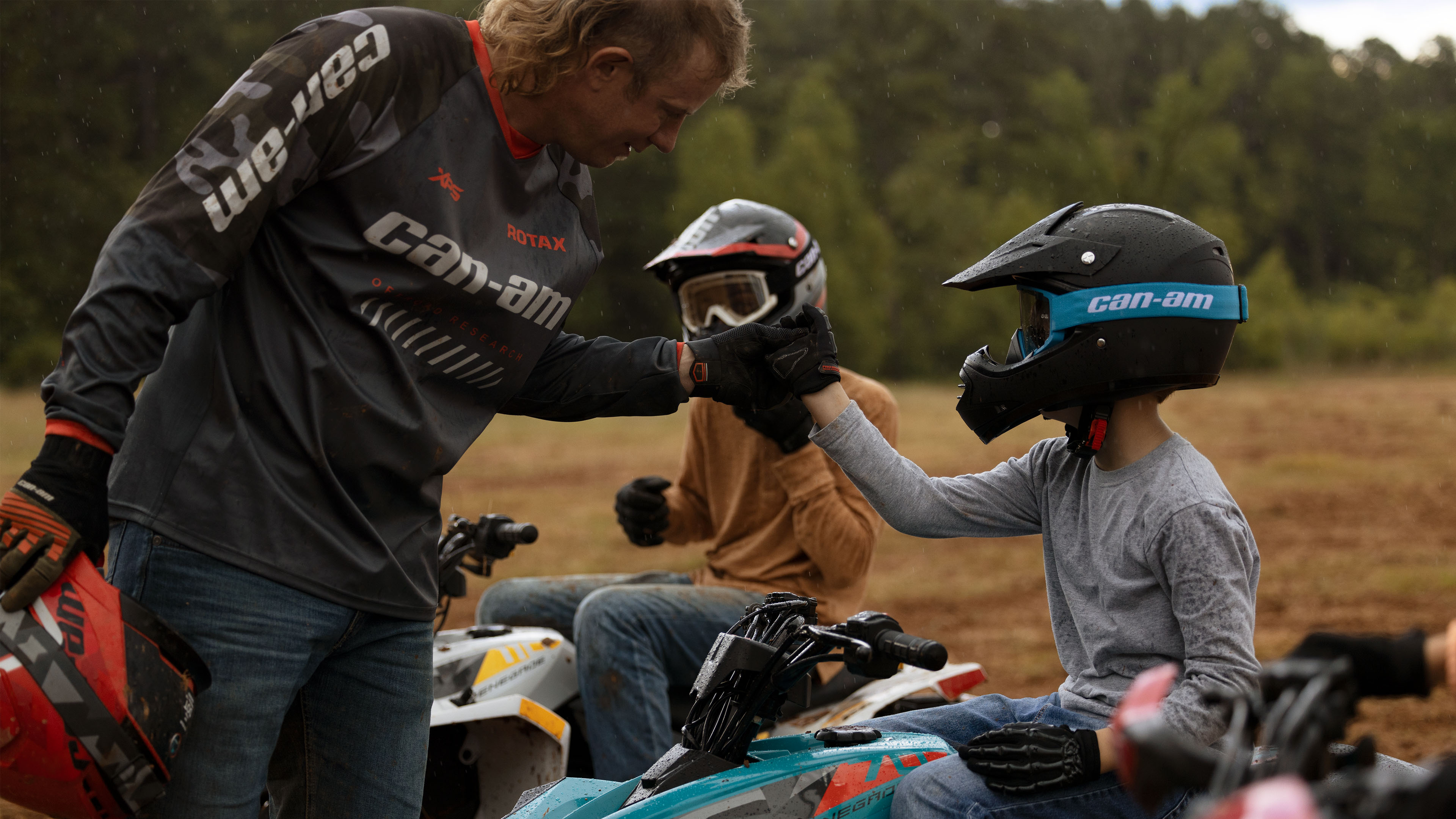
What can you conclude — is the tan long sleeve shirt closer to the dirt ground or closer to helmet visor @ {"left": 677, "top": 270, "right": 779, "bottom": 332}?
helmet visor @ {"left": 677, "top": 270, "right": 779, "bottom": 332}

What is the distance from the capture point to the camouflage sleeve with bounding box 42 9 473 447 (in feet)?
6.08

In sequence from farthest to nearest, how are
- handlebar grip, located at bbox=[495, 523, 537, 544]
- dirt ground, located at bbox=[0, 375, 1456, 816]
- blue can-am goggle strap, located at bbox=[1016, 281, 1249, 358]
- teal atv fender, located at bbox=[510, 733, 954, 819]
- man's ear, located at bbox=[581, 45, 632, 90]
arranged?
dirt ground, located at bbox=[0, 375, 1456, 816], handlebar grip, located at bbox=[495, 523, 537, 544], blue can-am goggle strap, located at bbox=[1016, 281, 1249, 358], man's ear, located at bbox=[581, 45, 632, 90], teal atv fender, located at bbox=[510, 733, 954, 819]

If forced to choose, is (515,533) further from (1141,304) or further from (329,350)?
(1141,304)

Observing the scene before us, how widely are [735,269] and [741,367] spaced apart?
58.1 inches

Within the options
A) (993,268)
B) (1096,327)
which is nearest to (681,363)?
(993,268)

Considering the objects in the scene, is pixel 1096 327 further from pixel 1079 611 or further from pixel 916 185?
pixel 916 185

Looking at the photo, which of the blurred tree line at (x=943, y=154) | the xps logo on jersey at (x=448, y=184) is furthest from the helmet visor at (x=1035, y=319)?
the blurred tree line at (x=943, y=154)

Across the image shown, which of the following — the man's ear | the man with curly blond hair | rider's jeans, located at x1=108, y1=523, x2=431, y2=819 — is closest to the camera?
the man with curly blond hair

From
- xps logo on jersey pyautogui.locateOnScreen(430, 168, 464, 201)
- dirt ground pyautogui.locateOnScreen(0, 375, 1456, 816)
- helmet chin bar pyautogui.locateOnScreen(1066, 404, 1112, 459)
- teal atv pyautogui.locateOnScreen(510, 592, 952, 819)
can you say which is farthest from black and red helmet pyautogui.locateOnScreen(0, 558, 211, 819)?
dirt ground pyautogui.locateOnScreen(0, 375, 1456, 816)

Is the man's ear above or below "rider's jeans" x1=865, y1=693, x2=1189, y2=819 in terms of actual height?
above

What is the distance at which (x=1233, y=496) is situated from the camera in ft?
26.1

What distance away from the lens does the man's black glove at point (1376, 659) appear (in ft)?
4.98

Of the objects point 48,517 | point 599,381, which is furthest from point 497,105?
point 48,517

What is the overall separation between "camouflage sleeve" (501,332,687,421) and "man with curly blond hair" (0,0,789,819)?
0.25 metres
